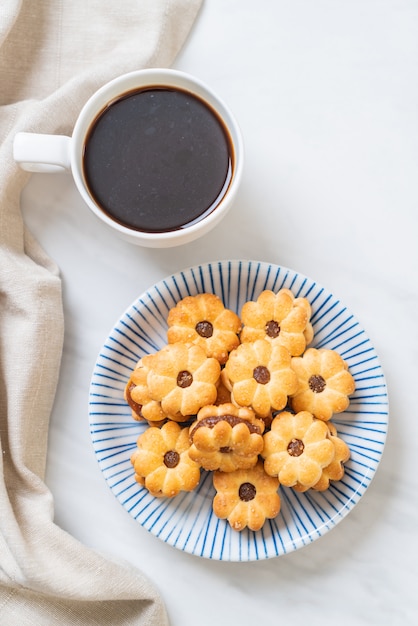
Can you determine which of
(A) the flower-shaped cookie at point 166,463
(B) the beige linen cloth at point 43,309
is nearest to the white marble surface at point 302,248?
(B) the beige linen cloth at point 43,309

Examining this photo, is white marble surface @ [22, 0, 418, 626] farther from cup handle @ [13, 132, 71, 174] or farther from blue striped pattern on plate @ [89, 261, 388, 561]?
cup handle @ [13, 132, 71, 174]

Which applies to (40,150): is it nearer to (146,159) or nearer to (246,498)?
(146,159)

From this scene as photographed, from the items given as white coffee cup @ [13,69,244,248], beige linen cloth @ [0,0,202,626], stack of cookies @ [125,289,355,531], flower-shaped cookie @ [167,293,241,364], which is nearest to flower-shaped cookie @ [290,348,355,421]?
stack of cookies @ [125,289,355,531]

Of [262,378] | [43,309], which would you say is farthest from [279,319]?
[43,309]

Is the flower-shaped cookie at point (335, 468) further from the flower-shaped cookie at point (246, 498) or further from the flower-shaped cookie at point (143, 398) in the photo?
the flower-shaped cookie at point (143, 398)

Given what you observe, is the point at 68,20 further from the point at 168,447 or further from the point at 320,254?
the point at 168,447
